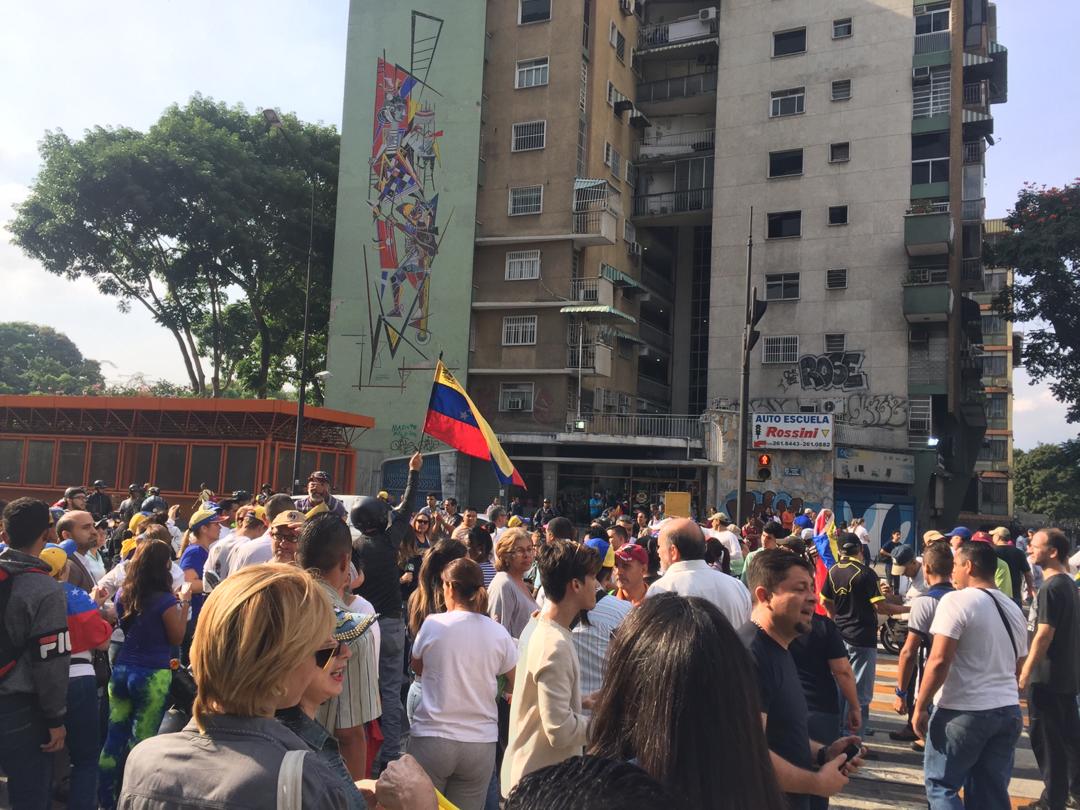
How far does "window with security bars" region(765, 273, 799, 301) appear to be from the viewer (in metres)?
32.2

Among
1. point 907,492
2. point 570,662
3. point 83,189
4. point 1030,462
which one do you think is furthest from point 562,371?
point 1030,462

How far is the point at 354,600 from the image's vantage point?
14.1ft

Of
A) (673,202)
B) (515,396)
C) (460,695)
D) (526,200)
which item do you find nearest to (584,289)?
(526,200)

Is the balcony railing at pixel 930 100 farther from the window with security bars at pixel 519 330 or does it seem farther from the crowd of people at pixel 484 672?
the crowd of people at pixel 484 672

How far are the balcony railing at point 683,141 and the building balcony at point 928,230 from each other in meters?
8.91

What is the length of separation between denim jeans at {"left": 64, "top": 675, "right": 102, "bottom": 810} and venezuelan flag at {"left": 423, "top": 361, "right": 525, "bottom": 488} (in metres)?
7.26

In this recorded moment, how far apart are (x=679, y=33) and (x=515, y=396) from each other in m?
17.6

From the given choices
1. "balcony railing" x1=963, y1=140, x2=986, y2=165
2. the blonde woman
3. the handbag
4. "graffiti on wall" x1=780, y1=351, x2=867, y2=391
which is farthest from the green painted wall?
the handbag

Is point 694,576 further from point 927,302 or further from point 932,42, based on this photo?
point 932,42

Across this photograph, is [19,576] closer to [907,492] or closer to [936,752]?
[936,752]

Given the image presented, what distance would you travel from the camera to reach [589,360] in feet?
104

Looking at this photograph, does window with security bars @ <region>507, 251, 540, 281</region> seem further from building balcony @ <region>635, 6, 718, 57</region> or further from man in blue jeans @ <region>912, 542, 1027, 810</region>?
man in blue jeans @ <region>912, 542, 1027, 810</region>

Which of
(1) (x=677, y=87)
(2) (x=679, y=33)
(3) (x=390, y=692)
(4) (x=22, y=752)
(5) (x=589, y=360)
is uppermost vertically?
(2) (x=679, y=33)

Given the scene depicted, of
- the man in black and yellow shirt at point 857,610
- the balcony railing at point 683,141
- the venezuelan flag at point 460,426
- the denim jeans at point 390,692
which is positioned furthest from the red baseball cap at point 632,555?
the balcony railing at point 683,141
